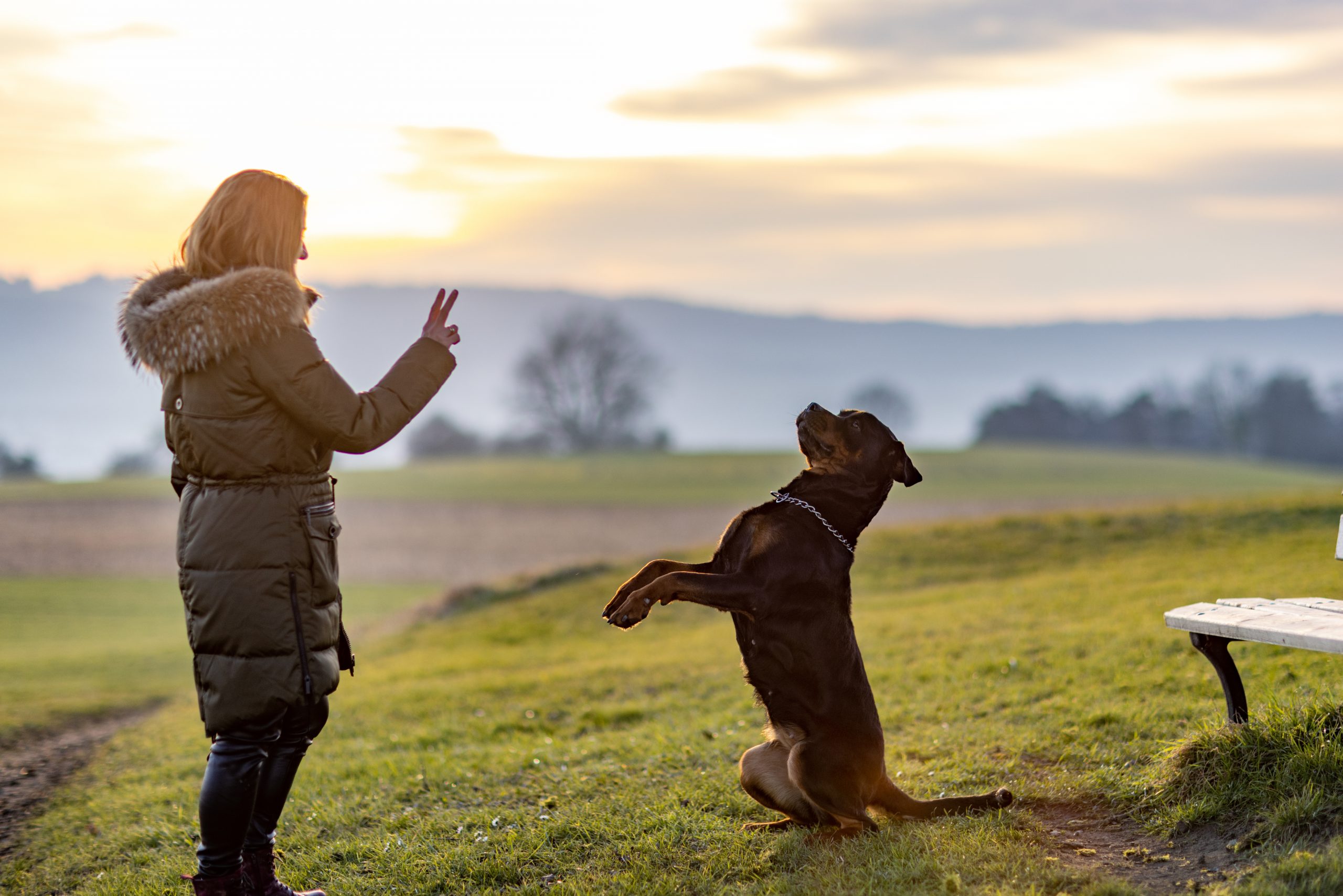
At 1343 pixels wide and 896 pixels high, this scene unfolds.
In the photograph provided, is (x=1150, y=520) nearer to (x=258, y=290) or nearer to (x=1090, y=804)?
(x=1090, y=804)

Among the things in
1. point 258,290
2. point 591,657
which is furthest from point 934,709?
point 591,657

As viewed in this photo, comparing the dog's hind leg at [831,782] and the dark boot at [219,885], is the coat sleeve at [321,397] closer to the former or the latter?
the dark boot at [219,885]

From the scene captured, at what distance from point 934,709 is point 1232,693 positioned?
2.86 meters

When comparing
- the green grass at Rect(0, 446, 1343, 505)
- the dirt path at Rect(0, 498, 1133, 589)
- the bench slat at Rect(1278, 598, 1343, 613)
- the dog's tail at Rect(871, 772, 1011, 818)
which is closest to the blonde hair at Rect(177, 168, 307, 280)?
the dog's tail at Rect(871, 772, 1011, 818)

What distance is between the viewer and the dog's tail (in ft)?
15.1

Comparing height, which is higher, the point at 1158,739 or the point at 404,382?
the point at 404,382

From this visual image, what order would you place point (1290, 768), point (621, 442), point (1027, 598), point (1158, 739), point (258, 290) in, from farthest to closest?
point (621, 442), point (1027, 598), point (1158, 739), point (1290, 768), point (258, 290)

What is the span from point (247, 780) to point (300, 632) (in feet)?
1.97

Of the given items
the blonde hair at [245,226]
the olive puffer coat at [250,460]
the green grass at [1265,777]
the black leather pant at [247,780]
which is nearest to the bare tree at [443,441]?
the black leather pant at [247,780]

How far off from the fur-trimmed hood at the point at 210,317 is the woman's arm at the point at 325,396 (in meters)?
0.08

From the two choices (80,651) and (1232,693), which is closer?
(1232,693)

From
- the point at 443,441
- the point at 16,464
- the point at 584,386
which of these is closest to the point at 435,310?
the point at 16,464

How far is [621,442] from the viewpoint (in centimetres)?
7306

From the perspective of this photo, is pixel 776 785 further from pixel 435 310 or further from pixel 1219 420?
pixel 1219 420
